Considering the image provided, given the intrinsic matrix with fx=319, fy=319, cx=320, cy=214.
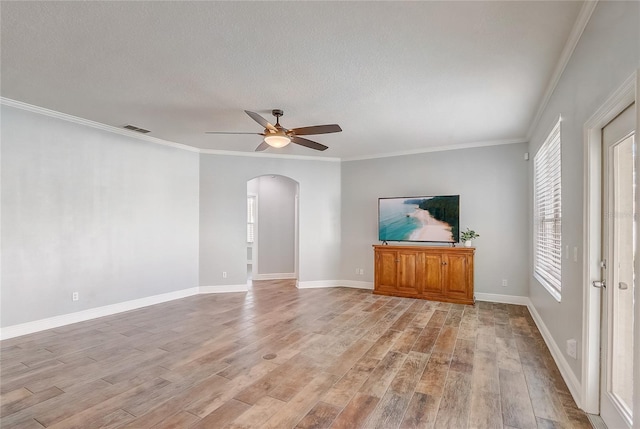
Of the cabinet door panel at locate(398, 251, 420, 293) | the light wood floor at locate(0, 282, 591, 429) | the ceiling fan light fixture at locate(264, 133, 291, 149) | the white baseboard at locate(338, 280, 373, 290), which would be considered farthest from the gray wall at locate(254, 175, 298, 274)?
the ceiling fan light fixture at locate(264, 133, 291, 149)

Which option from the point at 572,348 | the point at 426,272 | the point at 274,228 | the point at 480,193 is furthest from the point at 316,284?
the point at 572,348

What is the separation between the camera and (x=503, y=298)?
545 centimetres

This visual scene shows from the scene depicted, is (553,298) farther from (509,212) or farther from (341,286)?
(341,286)

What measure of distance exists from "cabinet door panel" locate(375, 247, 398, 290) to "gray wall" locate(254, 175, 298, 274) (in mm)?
2768

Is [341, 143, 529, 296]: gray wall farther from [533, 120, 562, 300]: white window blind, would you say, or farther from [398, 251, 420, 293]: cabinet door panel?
[398, 251, 420, 293]: cabinet door panel

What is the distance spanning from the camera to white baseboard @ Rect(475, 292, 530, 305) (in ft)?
17.4

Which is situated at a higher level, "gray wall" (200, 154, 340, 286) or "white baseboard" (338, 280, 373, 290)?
"gray wall" (200, 154, 340, 286)


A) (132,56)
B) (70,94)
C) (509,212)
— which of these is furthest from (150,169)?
(509,212)

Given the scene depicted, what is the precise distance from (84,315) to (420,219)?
5483mm

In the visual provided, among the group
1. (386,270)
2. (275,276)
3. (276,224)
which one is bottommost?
(275,276)

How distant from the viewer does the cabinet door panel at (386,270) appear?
5.90 metres

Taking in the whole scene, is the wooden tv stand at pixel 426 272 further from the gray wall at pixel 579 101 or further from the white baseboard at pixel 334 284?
the gray wall at pixel 579 101

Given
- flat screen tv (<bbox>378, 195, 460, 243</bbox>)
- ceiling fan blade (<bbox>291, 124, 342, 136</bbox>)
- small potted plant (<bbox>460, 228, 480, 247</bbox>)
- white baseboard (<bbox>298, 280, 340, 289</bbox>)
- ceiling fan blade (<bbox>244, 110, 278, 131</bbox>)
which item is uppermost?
ceiling fan blade (<bbox>244, 110, 278, 131</bbox>)

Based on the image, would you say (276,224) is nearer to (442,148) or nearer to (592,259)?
(442,148)
